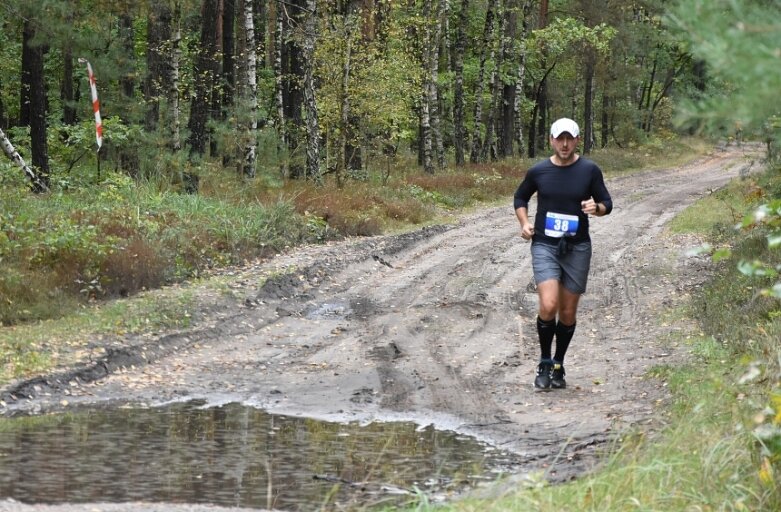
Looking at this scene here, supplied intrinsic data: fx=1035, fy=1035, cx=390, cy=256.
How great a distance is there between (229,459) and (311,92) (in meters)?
17.4

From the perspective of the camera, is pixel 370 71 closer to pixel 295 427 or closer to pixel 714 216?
pixel 714 216

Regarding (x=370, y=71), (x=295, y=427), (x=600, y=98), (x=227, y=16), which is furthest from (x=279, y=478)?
(x=600, y=98)

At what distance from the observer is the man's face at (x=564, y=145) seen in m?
8.43

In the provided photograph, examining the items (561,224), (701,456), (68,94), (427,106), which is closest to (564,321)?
(561,224)

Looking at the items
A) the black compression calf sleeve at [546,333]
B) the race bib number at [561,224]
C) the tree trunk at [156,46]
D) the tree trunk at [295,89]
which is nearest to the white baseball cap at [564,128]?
the race bib number at [561,224]

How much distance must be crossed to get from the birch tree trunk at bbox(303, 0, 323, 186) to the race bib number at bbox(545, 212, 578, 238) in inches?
586

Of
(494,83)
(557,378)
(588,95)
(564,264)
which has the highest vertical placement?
(564,264)

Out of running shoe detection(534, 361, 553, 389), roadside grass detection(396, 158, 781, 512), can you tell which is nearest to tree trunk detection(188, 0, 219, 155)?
running shoe detection(534, 361, 553, 389)

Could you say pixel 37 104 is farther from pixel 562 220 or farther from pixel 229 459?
pixel 229 459

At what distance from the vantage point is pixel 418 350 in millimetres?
10789

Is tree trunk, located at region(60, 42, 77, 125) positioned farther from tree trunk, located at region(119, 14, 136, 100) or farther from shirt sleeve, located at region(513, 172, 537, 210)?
shirt sleeve, located at region(513, 172, 537, 210)

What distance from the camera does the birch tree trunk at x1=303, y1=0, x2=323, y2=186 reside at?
23.1 metres

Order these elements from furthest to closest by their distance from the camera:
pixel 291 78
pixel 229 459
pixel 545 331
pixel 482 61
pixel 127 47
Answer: pixel 482 61 < pixel 127 47 < pixel 291 78 < pixel 545 331 < pixel 229 459

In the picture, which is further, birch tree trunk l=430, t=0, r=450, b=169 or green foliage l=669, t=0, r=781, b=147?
birch tree trunk l=430, t=0, r=450, b=169
